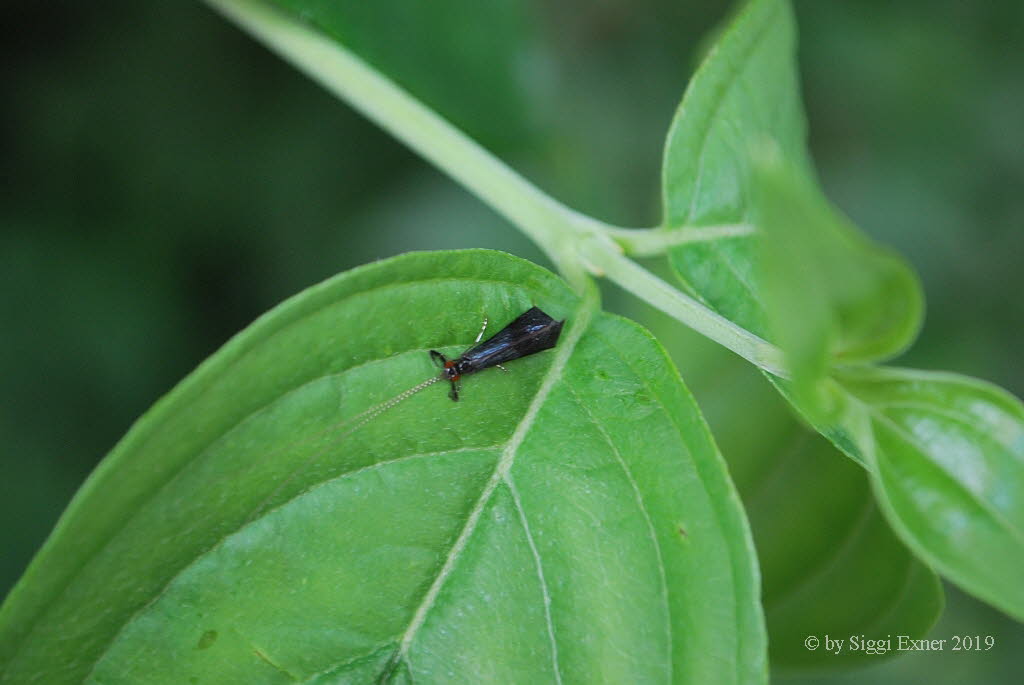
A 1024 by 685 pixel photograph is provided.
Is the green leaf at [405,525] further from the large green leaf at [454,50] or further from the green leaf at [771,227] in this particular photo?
the large green leaf at [454,50]

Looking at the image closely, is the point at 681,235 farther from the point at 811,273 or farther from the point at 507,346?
the point at 811,273

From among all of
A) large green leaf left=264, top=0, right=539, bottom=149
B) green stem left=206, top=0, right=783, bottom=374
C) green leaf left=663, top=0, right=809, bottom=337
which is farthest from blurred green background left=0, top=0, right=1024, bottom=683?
green leaf left=663, top=0, right=809, bottom=337

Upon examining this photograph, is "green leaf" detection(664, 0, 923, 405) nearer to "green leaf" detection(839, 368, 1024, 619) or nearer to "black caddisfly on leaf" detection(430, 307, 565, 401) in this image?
"green leaf" detection(839, 368, 1024, 619)

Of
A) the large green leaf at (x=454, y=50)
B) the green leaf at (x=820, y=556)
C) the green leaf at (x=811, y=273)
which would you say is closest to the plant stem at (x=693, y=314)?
the green leaf at (x=811, y=273)

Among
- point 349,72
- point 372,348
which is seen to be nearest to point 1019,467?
point 372,348

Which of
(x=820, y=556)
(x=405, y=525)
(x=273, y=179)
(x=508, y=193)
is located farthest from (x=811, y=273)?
(x=273, y=179)
